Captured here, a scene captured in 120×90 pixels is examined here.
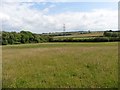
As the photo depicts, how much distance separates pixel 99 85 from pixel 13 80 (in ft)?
14.3

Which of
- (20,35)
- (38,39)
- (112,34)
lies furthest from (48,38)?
(112,34)

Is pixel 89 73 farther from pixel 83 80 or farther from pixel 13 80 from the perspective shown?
pixel 13 80

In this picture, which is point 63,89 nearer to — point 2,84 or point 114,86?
point 114,86

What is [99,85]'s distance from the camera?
11570 mm

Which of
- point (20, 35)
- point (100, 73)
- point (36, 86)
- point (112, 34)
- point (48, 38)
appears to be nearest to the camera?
point (36, 86)

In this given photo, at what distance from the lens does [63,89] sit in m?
10.8

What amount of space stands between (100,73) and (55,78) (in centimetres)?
300

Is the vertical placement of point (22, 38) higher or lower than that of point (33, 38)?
higher

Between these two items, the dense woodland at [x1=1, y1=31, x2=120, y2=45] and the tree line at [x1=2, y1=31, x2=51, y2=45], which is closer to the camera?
the dense woodland at [x1=1, y1=31, x2=120, y2=45]

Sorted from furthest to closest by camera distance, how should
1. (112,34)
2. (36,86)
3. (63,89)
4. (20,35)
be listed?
1. (20,35)
2. (112,34)
3. (36,86)
4. (63,89)

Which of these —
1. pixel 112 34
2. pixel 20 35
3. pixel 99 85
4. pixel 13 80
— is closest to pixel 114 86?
pixel 99 85

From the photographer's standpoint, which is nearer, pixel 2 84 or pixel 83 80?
pixel 2 84

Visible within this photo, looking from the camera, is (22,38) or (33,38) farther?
(33,38)

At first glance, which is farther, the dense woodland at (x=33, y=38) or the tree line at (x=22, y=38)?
the tree line at (x=22, y=38)
